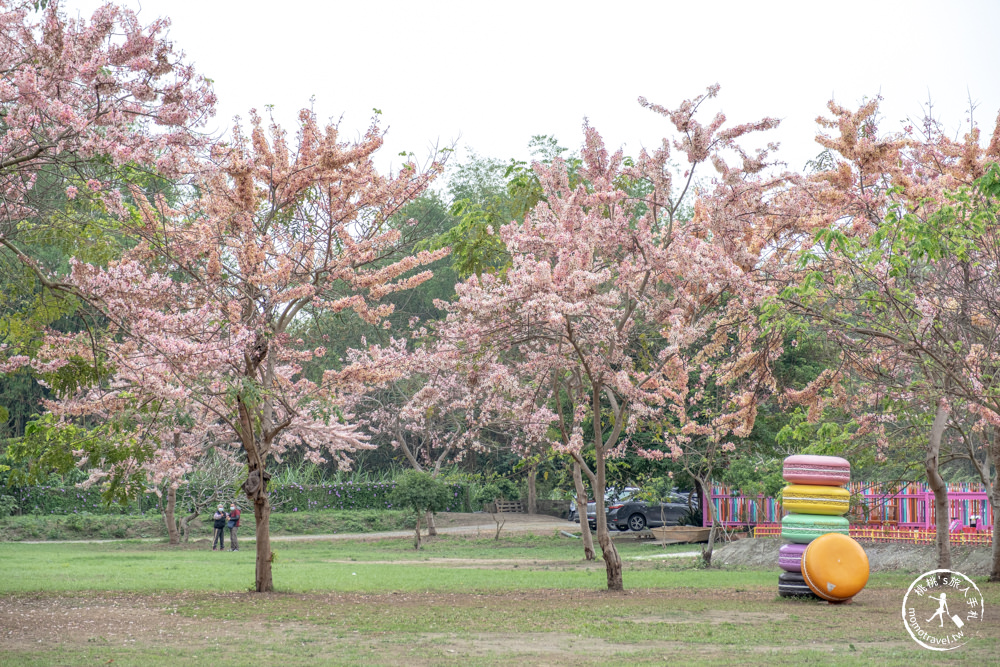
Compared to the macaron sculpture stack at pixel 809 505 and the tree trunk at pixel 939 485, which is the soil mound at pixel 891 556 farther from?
the macaron sculpture stack at pixel 809 505

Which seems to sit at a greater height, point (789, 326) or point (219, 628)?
point (789, 326)

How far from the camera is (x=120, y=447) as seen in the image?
9.70m

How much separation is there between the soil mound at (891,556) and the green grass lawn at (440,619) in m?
0.67

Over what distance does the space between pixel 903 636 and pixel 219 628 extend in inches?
255

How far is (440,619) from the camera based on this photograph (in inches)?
404

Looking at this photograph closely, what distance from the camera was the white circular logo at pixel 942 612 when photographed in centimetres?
881

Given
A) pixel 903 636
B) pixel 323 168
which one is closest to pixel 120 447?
pixel 323 168

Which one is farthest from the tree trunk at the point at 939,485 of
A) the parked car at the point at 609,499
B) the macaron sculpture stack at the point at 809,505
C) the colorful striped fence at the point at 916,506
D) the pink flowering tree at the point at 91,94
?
the parked car at the point at 609,499

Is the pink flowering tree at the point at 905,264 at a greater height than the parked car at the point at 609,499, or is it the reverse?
the pink flowering tree at the point at 905,264

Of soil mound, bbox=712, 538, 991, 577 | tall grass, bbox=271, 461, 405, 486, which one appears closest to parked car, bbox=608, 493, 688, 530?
tall grass, bbox=271, 461, 405, 486

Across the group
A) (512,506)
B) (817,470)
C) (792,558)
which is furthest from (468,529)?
(817,470)

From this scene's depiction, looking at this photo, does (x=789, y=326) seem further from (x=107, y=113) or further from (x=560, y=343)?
(x=107, y=113)

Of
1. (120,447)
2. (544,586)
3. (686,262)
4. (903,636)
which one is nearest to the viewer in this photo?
(903,636)

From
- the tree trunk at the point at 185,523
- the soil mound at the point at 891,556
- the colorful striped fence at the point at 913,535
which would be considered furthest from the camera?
the tree trunk at the point at 185,523
